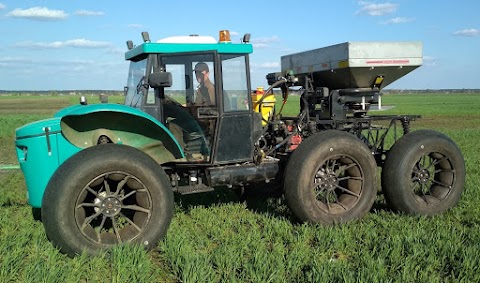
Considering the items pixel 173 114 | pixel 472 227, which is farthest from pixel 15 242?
pixel 472 227

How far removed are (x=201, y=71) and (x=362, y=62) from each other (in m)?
2.16

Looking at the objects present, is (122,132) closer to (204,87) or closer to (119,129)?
(119,129)

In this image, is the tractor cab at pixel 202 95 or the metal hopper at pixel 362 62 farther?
the metal hopper at pixel 362 62

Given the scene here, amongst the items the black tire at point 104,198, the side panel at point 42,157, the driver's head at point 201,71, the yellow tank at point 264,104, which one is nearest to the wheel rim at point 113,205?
the black tire at point 104,198

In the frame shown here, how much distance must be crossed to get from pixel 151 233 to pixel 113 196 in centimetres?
52

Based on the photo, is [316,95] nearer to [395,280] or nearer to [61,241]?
[395,280]

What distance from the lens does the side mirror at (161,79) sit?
15.8 ft

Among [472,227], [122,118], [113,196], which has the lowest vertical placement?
[472,227]

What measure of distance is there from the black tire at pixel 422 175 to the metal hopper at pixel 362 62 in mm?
910

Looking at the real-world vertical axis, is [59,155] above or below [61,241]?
above

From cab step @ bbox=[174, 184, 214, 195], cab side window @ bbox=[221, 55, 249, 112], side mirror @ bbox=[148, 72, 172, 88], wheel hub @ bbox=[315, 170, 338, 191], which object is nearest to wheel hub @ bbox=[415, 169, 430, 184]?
wheel hub @ bbox=[315, 170, 338, 191]

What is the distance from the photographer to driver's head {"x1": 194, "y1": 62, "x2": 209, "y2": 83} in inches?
204

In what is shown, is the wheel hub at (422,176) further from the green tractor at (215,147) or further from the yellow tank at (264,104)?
the yellow tank at (264,104)

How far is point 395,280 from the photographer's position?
3.67 metres
